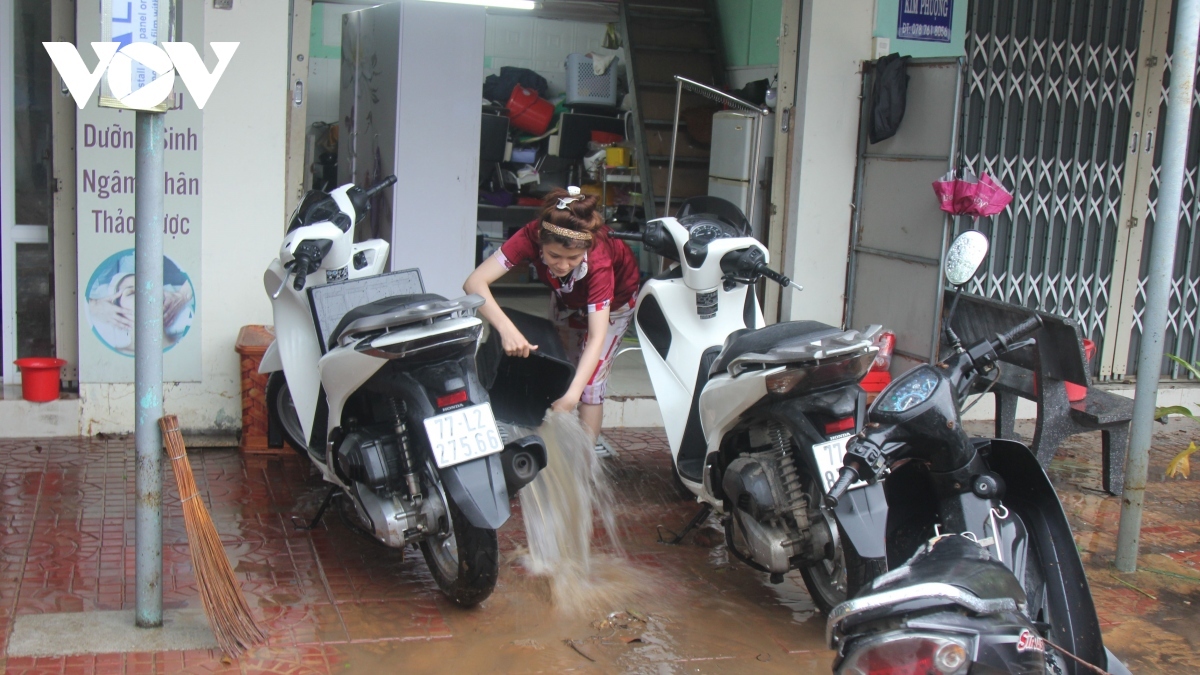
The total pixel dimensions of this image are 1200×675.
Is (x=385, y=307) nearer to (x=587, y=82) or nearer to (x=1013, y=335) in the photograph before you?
(x=1013, y=335)

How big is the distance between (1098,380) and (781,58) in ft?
10.2

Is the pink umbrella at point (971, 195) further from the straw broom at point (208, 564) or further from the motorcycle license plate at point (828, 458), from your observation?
the straw broom at point (208, 564)

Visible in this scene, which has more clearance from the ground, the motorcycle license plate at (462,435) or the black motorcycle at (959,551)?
the black motorcycle at (959,551)

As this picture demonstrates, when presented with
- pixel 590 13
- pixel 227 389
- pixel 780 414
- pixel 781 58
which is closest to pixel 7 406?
pixel 227 389

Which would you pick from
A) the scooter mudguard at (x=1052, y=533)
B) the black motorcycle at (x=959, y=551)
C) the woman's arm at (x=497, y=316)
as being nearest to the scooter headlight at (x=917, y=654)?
the black motorcycle at (x=959, y=551)

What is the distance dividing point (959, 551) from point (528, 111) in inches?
354

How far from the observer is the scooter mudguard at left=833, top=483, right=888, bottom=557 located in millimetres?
3395

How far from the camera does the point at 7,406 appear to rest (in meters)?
5.47

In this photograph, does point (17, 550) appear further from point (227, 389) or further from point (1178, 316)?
point (1178, 316)

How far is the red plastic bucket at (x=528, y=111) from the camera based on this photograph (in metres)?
10.6

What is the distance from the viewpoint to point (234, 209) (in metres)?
5.61

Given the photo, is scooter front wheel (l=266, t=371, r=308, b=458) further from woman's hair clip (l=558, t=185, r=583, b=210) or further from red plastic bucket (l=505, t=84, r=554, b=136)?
red plastic bucket (l=505, t=84, r=554, b=136)

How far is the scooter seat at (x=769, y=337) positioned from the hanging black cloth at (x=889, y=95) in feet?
9.89

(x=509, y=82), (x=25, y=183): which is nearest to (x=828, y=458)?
(x=25, y=183)
